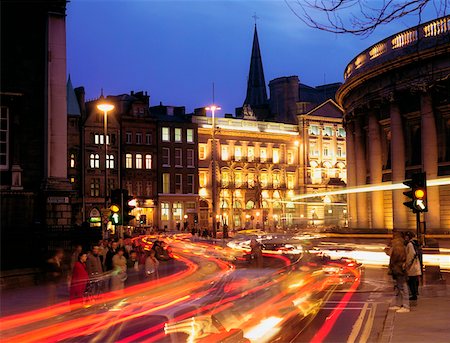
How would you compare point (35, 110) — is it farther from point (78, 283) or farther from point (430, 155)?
point (430, 155)

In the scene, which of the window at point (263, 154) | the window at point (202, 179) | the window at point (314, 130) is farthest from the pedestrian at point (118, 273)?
the window at point (314, 130)

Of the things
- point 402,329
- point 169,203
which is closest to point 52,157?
point 402,329

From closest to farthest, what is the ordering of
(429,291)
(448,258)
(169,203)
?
(429,291) < (448,258) < (169,203)

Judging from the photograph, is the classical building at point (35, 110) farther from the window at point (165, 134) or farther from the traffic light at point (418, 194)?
the window at point (165, 134)

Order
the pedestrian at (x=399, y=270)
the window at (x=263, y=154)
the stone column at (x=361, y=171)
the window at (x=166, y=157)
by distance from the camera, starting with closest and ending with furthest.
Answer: the pedestrian at (x=399, y=270) < the stone column at (x=361, y=171) < the window at (x=166, y=157) < the window at (x=263, y=154)

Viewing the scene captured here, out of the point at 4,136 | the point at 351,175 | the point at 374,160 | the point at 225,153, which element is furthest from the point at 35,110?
the point at 225,153

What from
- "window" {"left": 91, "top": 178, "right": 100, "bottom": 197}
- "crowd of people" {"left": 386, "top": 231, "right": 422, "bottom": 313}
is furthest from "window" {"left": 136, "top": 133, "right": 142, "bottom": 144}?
"crowd of people" {"left": 386, "top": 231, "right": 422, "bottom": 313}

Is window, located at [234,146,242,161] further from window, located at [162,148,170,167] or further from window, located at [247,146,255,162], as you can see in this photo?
window, located at [162,148,170,167]

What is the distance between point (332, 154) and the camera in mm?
121250

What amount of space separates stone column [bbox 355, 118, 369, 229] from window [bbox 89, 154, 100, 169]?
40909mm

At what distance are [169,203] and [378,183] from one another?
159 ft

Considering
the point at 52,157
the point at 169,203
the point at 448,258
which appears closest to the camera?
the point at 448,258

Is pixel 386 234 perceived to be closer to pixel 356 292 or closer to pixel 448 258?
pixel 448 258

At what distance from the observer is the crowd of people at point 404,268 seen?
18391 mm
